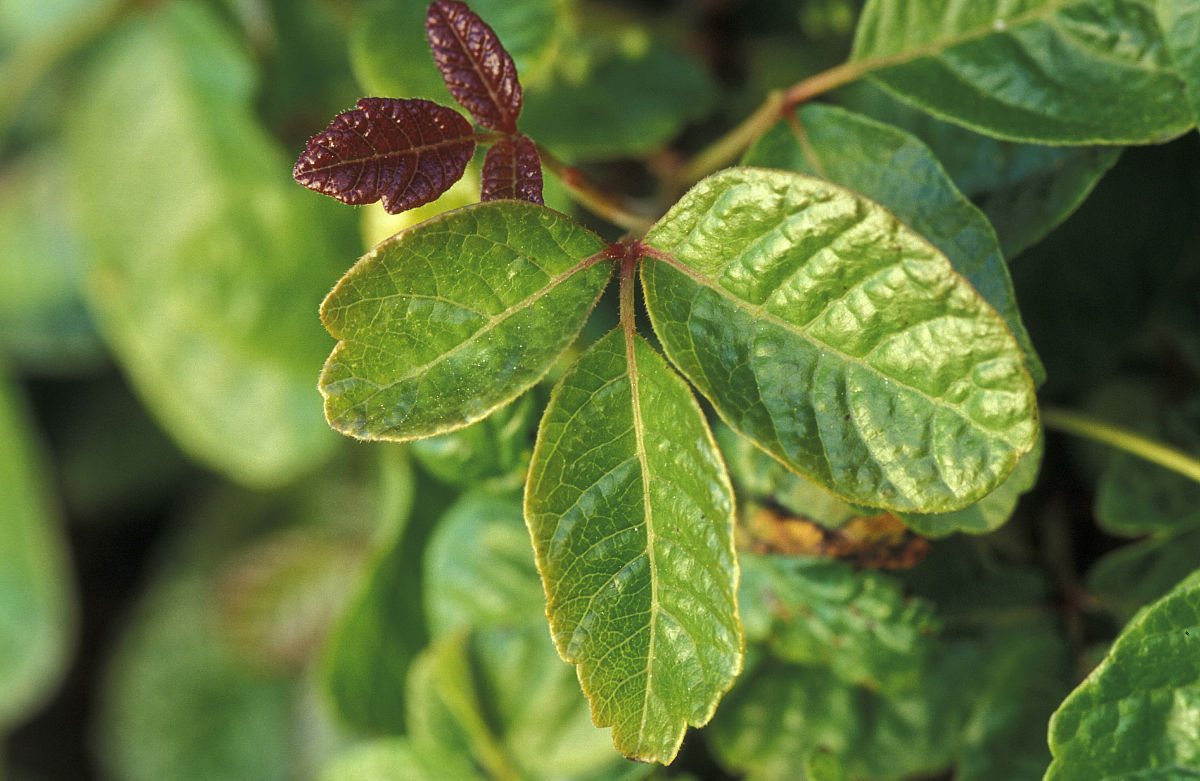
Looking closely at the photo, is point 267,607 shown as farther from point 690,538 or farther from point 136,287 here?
point 690,538

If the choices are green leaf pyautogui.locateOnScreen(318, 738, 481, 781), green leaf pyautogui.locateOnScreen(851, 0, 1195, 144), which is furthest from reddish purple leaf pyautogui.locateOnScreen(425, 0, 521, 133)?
green leaf pyautogui.locateOnScreen(318, 738, 481, 781)

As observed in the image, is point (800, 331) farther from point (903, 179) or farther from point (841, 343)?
point (903, 179)

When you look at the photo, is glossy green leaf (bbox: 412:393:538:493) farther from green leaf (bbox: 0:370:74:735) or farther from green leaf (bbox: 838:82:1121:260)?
green leaf (bbox: 0:370:74:735)

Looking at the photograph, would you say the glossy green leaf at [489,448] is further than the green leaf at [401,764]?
No

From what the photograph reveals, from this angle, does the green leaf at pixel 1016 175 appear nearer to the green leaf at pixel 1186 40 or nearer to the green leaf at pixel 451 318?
the green leaf at pixel 1186 40

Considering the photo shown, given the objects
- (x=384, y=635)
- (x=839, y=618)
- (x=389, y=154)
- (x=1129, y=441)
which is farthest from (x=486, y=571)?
(x=1129, y=441)

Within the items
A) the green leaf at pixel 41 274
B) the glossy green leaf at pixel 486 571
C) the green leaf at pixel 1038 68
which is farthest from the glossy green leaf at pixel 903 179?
the green leaf at pixel 41 274
